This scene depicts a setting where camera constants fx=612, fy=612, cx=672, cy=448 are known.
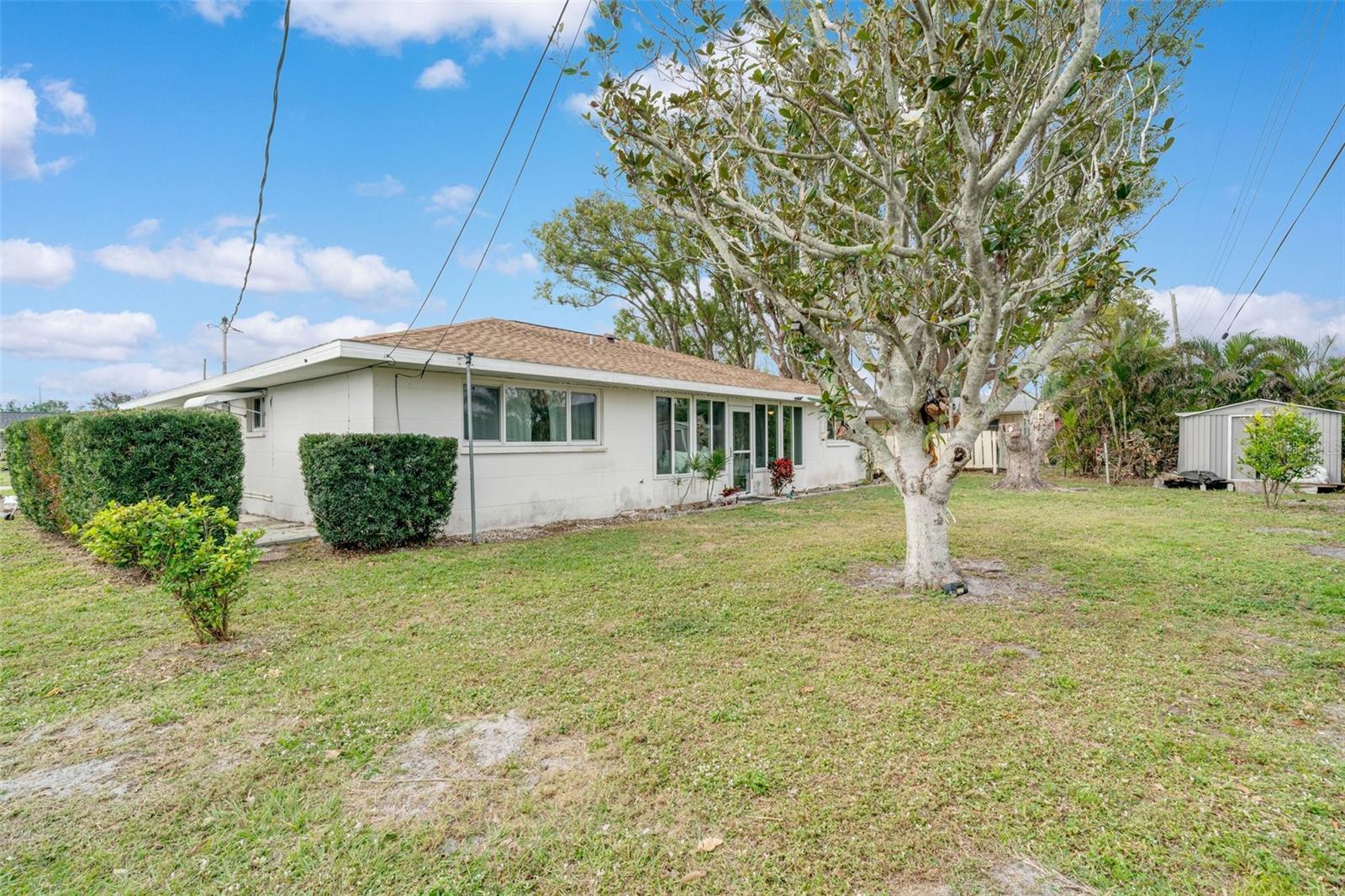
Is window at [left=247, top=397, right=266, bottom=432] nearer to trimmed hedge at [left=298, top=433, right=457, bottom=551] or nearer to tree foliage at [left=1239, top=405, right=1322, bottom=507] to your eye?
trimmed hedge at [left=298, top=433, right=457, bottom=551]

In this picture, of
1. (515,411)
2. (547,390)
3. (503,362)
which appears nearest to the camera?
(503,362)

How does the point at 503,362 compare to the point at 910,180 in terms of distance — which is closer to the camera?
the point at 910,180

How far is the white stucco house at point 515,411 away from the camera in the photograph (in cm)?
870

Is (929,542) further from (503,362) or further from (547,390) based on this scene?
(547,390)

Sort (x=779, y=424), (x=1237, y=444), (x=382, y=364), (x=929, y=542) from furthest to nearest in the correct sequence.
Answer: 1. (x=779, y=424)
2. (x=1237, y=444)
3. (x=382, y=364)
4. (x=929, y=542)

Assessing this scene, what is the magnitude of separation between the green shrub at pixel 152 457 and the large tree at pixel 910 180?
5837mm

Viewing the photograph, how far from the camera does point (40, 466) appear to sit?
366 inches

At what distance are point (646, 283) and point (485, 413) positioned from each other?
1801 cm

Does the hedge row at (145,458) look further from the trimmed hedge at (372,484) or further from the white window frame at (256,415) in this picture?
the white window frame at (256,415)

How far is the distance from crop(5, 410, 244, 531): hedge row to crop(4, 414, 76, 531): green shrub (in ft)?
0.95

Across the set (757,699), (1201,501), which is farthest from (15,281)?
(1201,501)

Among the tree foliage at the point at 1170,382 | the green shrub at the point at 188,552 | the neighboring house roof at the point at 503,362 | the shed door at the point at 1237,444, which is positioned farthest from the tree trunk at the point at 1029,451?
the green shrub at the point at 188,552

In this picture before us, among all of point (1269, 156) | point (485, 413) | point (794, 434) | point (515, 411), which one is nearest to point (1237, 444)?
point (1269, 156)

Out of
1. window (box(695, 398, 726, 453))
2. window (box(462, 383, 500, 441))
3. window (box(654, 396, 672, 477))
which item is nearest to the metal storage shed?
window (box(695, 398, 726, 453))
